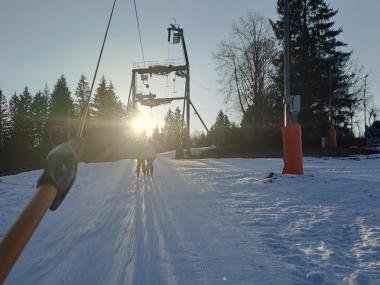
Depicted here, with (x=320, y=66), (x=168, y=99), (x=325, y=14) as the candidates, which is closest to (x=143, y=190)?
(x=168, y=99)

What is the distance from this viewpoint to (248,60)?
4141 centimetres

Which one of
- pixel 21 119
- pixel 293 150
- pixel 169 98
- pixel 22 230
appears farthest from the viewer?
pixel 21 119

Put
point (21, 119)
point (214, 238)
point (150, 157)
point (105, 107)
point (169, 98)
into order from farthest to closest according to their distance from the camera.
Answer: point (21, 119) < point (105, 107) < point (169, 98) < point (150, 157) < point (214, 238)

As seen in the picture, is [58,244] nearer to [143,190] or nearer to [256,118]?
[143,190]

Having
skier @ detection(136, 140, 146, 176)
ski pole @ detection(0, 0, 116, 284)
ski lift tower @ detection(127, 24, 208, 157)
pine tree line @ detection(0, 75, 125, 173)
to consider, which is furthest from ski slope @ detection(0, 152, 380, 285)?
pine tree line @ detection(0, 75, 125, 173)

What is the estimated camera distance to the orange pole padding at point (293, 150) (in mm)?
12031

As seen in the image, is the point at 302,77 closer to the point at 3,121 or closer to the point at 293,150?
the point at 293,150

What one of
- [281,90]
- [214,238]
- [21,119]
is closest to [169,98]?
[281,90]

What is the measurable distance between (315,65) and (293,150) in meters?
29.8

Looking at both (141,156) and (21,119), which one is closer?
(141,156)

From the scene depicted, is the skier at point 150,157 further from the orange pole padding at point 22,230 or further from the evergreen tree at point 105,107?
the evergreen tree at point 105,107

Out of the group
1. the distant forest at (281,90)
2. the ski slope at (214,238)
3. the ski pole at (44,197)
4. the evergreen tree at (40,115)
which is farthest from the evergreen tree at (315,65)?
the evergreen tree at (40,115)

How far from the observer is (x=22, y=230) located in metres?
1.17

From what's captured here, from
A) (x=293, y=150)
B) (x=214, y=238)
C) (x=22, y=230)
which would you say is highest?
(x=293, y=150)
